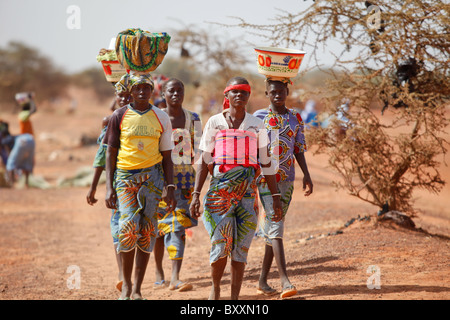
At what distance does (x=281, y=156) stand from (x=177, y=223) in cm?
139

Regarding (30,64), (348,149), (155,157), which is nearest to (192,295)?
(155,157)

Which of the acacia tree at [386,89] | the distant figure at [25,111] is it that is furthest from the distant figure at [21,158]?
the acacia tree at [386,89]

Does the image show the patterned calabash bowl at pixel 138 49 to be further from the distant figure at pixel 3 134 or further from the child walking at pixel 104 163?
the distant figure at pixel 3 134

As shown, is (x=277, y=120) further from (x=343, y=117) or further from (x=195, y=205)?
(x=343, y=117)

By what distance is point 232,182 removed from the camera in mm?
4453

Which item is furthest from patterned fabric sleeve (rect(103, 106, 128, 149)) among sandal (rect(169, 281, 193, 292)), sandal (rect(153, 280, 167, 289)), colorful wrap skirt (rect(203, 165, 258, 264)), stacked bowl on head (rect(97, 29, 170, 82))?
sandal (rect(153, 280, 167, 289))

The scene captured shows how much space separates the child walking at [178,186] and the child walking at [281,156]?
958 mm

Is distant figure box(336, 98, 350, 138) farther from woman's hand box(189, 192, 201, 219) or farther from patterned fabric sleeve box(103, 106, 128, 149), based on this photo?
patterned fabric sleeve box(103, 106, 128, 149)

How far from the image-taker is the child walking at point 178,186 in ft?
18.9

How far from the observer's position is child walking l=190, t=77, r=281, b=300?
14.6 ft

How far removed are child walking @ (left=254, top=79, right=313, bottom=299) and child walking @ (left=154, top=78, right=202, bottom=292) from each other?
958 mm

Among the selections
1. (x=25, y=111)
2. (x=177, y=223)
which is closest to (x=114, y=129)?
(x=177, y=223)
